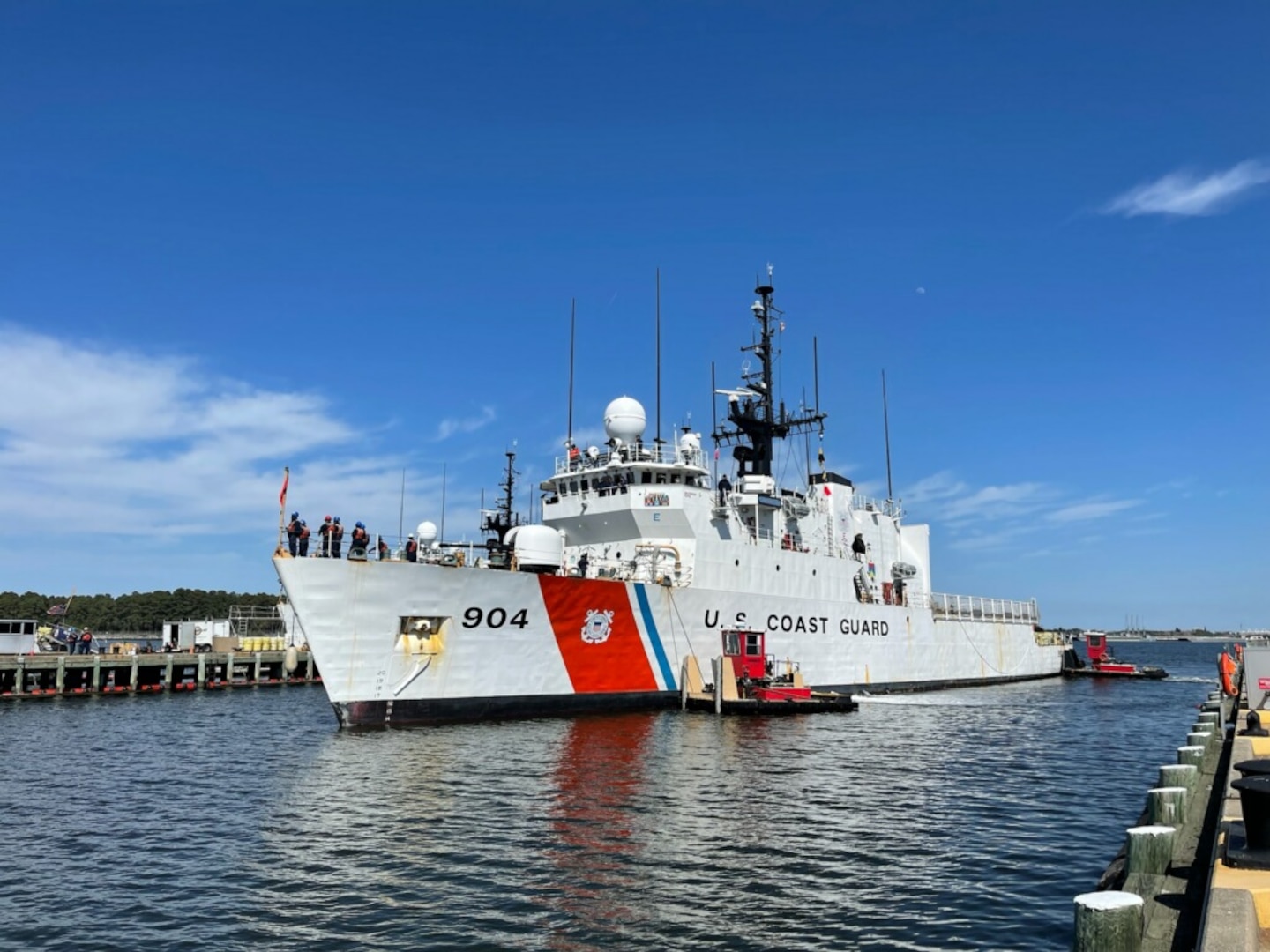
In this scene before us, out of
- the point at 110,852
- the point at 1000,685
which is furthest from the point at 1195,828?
the point at 1000,685

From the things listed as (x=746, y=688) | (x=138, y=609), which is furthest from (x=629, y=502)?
(x=138, y=609)

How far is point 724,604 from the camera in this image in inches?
1039

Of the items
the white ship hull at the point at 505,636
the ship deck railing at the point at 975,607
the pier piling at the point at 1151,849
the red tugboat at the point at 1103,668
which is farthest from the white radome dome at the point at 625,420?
the red tugboat at the point at 1103,668

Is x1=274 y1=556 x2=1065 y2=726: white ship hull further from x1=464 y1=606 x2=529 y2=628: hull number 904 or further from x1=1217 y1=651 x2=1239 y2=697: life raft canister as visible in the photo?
x1=1217 y1=651 x2=1239 y2=697: life raft canister

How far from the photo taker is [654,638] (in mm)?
24641

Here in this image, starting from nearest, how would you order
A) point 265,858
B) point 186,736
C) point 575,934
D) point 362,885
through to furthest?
point 575,934, point 362,885, point 265,858, point 186,736

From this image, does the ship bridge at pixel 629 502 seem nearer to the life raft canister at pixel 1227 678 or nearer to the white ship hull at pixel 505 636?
the white ship hull at pixel 505 636

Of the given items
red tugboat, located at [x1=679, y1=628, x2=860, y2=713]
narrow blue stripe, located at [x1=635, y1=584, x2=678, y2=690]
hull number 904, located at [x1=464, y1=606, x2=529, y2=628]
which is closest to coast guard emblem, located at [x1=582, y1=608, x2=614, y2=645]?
narrow blue stripe, located at [x1=635, y1=584, x2=678, y2=690]

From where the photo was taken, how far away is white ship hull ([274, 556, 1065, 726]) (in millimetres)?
19734

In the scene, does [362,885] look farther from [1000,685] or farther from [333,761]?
[1000,685]

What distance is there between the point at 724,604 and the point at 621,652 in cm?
388

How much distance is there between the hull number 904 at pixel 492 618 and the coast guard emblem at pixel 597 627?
6.09 feet

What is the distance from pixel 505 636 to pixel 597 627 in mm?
2657

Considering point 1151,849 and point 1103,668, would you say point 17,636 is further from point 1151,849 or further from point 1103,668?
point 1103,668
